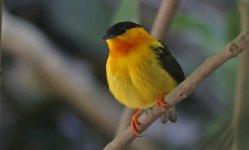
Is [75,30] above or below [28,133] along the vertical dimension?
above

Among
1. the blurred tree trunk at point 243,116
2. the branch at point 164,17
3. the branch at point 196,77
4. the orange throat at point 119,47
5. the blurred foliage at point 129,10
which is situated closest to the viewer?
the blurred tree trunk at point 243,116

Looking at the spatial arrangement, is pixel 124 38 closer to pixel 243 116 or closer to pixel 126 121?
pixel 126 121

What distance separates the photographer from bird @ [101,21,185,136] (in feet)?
5.49

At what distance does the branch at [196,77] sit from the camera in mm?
855

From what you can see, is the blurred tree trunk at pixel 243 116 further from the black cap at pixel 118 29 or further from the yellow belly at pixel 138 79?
the black cap at pixel 118 29

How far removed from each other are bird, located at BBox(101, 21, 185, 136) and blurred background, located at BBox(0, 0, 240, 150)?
863 millimetres

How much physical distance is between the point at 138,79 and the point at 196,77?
0.64 m

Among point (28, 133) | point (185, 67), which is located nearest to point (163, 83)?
point (185, 67)

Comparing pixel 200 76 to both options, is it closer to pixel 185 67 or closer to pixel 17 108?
pixel 185 67

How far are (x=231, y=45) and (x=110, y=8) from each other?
221 centimetres

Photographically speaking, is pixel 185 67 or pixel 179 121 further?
pixel 179 121

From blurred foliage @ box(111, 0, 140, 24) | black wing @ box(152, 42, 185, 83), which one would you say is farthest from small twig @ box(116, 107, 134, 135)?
blurred foliage @ box(111, 0, 140, 24)

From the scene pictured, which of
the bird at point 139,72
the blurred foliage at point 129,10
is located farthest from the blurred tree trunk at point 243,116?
the bird at point 139,72

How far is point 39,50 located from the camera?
2881 mm
